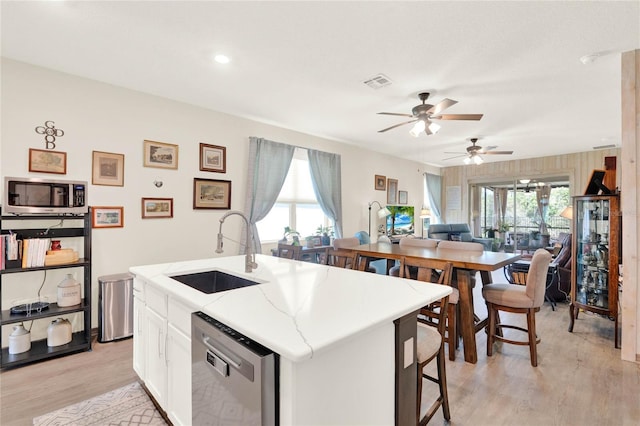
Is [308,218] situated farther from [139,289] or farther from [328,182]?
[139,289]

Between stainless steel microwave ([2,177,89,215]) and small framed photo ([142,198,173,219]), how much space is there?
2.32 feet

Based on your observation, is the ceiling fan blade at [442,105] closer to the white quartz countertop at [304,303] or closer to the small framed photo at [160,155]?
the white quartz countertop at [304,303]

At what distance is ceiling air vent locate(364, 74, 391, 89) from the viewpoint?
3170 millimetres

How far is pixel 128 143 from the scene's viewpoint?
3520 millimetres

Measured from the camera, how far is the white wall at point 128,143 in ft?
9.62

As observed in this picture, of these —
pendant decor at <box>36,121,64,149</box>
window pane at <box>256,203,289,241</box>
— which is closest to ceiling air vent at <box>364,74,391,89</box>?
window pane at <box>256,203,289,241</box>

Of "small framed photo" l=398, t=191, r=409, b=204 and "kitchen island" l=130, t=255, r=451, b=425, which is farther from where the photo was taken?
"small framed photo" l=398, t=191, r=409, b=204

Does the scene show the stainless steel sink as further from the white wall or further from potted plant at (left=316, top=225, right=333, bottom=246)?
potted plant at (left=316, top=225, right=333, bottom=246)

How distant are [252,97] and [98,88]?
1602 mm

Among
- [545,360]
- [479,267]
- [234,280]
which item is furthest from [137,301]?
[545,360]

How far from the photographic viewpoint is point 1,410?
212 cm

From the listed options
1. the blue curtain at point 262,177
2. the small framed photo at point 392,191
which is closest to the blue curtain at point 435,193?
the small framed photo at point 392,191

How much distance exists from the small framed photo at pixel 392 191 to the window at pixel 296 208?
83.6 inches

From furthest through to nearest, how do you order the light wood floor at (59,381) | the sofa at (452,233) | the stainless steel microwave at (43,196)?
the sofa at (452,233) → the stainless steel microwave at (43,196) → the light wood floor at (59,381)
